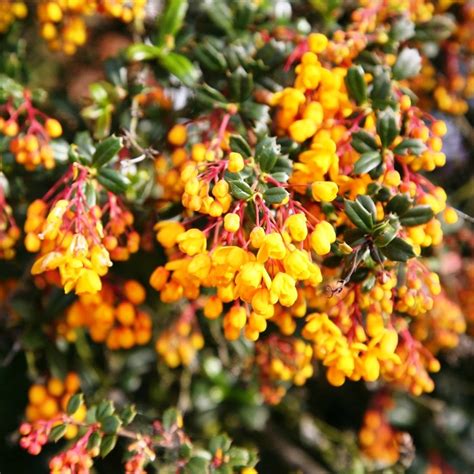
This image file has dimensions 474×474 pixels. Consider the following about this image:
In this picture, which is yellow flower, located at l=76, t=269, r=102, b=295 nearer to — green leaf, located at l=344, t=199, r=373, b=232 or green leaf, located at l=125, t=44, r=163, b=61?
green leaf, located at l=344, t=199, r=373, b=232

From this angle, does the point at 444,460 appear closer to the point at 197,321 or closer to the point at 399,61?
the point at 197,321

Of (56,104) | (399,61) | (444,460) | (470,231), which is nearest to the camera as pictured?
(399,61)

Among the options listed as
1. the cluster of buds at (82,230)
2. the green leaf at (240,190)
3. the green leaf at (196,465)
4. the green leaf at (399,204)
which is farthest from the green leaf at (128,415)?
the green leaf at (399,204)

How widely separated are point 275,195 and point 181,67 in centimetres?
50

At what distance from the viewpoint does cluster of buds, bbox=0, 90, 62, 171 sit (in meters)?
1.27

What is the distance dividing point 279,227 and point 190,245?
138 mm

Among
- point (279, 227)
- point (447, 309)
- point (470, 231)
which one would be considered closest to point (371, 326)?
point (279, 227)

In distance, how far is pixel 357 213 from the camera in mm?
1049

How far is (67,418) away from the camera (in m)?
1.19

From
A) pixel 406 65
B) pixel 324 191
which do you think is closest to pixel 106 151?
pixel 324 191

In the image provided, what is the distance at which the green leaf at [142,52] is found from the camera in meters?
1.40

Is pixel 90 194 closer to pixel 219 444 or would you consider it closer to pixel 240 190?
pixel 240 190

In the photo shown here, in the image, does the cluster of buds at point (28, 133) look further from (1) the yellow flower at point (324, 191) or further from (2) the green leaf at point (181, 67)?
(1) the yellow flower at point (324, 191)

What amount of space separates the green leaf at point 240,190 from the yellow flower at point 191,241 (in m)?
0.09
